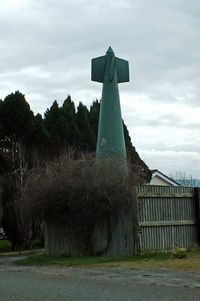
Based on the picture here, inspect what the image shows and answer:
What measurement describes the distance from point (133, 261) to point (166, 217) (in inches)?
110

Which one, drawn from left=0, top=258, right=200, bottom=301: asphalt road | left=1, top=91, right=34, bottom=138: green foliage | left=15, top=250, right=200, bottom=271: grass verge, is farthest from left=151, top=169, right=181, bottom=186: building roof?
left=0, top=258, right=200, bottom=301: asphalt road

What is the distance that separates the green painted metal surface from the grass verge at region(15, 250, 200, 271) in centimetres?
454

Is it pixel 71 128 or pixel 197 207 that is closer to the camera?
pixel 197 207

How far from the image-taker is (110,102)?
67.7 ft

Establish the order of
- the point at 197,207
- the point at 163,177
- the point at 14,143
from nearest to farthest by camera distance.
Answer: the point at 197,207
the point at 14,143
the point at 163,177

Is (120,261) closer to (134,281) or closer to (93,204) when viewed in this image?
(93,204)

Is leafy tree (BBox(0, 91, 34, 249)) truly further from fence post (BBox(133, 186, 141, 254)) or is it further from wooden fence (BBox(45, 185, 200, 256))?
fence post (BBox(133, 186, 141, 254))

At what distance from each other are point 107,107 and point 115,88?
36.5 inches

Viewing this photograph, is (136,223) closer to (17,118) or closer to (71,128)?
(17,118)

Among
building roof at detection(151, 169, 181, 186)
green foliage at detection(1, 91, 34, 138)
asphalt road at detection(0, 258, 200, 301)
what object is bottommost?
asphalt road at detection(0, 258, 200, 301)

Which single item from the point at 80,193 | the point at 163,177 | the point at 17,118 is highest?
the point at 17,118

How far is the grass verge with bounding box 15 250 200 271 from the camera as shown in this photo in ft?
45.4

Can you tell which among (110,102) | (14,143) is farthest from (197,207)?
(14,143)

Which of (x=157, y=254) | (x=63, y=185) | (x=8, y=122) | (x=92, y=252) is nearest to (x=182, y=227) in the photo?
(x=157, y=254)
